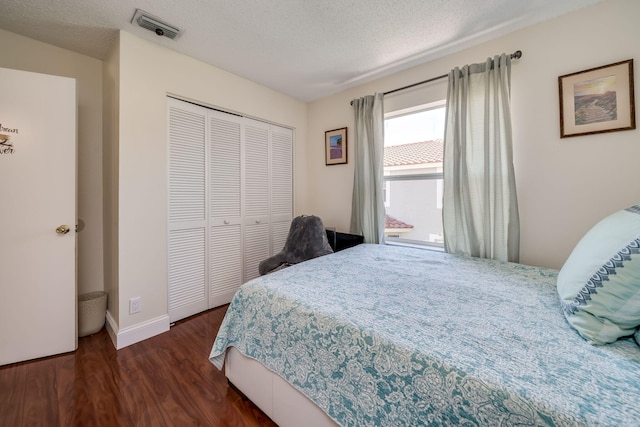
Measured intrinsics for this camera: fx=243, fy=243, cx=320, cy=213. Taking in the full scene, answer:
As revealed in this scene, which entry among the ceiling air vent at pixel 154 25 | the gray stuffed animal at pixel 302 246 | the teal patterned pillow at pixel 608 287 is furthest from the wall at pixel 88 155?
the teal patterned pillow at pixel 608 287

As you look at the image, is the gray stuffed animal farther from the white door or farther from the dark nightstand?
the white door

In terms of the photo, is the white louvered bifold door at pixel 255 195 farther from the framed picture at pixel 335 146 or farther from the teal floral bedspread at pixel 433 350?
the teal floral bedspread at pixel 433 350

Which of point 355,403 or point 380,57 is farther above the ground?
point 380,57

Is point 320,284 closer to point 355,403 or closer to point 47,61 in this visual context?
point 355,403

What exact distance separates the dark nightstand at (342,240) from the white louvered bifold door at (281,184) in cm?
67

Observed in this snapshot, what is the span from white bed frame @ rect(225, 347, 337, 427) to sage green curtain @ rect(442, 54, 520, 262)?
1.69 meters

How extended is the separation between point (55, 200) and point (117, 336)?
1.10 m

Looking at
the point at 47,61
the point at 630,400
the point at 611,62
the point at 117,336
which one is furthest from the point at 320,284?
the point at 47,61

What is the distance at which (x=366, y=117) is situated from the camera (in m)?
2.65

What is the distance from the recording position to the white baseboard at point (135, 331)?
188 centimetres

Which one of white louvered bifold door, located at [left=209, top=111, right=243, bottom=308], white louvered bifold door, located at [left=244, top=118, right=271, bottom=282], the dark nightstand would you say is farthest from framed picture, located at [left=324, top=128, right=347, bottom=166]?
white louvered bifold door, located at [left=209, top=111, right=243, bottom=308]

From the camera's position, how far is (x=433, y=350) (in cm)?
80

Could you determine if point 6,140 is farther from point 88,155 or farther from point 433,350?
point 433,350

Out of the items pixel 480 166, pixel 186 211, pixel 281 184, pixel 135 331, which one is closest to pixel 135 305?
pixel 135 331
